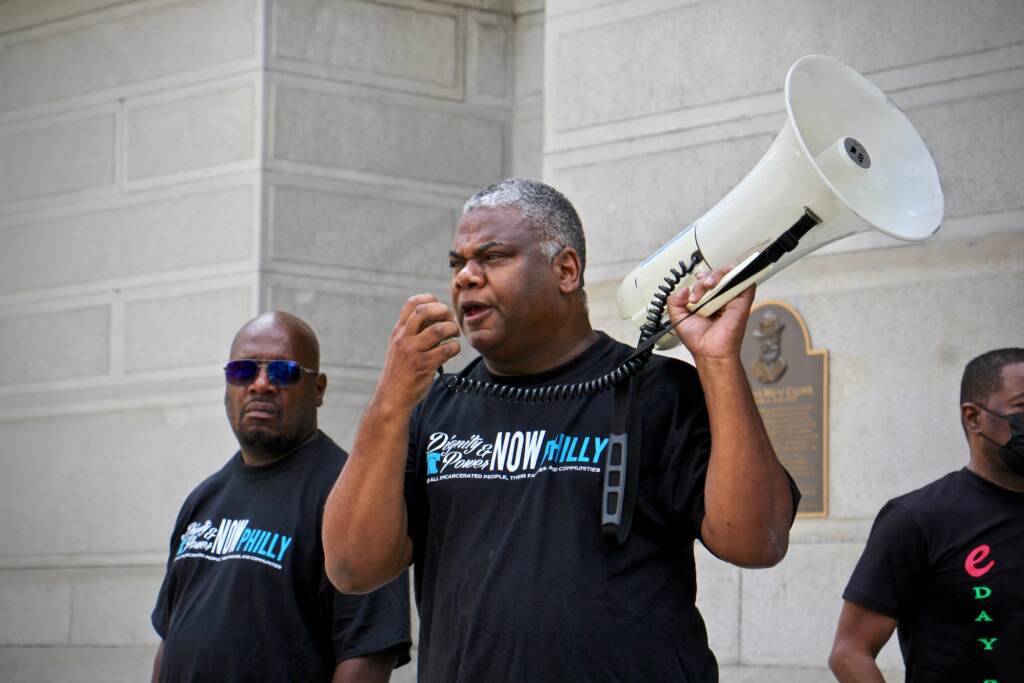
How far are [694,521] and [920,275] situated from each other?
3.64 metres

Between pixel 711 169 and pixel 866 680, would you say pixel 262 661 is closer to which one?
pixel 866 680

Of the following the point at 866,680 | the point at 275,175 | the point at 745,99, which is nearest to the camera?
the point at 866,680

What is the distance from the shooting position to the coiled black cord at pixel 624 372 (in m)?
3.69

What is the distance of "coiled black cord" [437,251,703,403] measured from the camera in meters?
3.69

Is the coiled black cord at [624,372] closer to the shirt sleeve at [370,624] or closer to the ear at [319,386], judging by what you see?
the shirt sleeve at [370,624]

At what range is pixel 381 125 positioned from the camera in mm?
9750

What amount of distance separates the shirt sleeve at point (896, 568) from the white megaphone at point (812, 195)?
1.39 m

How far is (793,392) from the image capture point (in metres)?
7.13

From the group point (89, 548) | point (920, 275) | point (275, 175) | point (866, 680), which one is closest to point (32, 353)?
point (89, 548)

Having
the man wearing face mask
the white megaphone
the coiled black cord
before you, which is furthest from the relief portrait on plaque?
the coiled black cord

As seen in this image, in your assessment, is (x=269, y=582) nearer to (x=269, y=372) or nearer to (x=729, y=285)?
(x=269, y=372)

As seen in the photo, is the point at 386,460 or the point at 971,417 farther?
the point at 971,417

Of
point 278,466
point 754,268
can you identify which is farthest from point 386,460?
point 278,466

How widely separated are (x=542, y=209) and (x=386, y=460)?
2.18 ft
